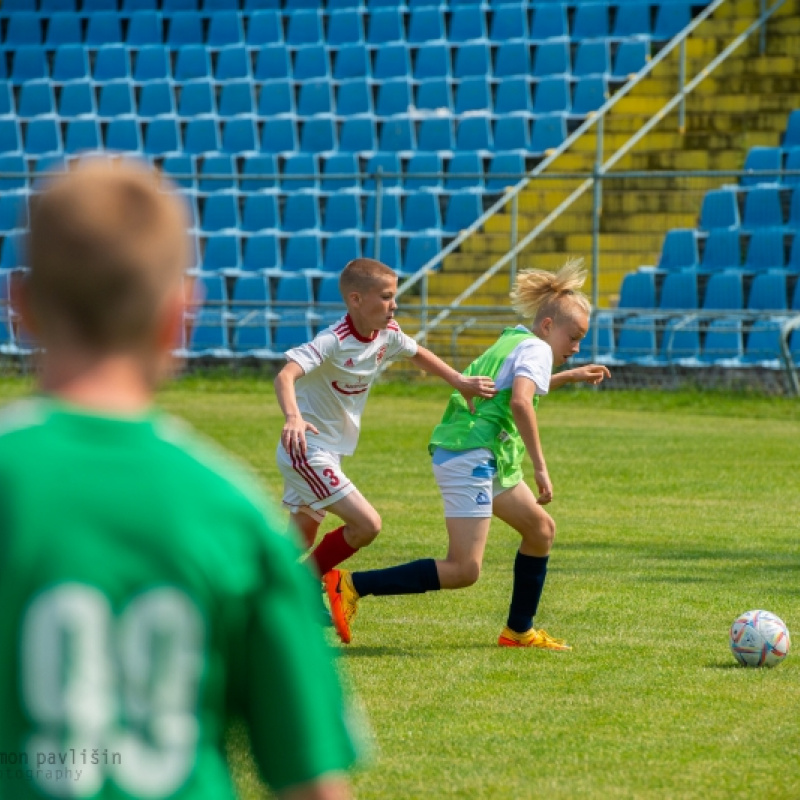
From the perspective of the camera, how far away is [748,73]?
21.5 m

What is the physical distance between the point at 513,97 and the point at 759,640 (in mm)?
17531

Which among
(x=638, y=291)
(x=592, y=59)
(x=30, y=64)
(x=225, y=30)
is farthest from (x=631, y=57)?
(x=30, y=64)

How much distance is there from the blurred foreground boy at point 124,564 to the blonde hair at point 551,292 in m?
4.87

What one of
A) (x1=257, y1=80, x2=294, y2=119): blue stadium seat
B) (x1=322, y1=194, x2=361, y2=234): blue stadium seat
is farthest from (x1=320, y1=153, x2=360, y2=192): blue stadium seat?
(x1=257, y1=80, x2=294, y2=119): blue stadium seat

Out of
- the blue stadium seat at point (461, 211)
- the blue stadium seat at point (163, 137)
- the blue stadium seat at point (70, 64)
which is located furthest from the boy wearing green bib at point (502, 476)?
the blue stadium seat at point (70, 64)

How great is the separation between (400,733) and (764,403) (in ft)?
42.2

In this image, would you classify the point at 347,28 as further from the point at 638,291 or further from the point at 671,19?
the point at 638,291

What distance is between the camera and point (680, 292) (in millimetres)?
18688

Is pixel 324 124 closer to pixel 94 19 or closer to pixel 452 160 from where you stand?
pixel 452 160

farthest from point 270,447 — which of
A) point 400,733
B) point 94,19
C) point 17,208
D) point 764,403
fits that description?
point 94,19

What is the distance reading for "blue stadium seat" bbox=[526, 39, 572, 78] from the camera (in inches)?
888

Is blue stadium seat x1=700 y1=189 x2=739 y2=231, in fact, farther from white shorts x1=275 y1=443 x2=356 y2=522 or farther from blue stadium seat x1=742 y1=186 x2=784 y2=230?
white shorts x1=275 y1=443 x2=356 y2=522

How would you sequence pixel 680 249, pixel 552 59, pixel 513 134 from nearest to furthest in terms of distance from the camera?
1. pixel 680 249
2. pixel 513 134
3. pixel 552 59

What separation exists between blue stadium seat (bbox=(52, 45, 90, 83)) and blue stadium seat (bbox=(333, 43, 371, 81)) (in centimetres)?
445
